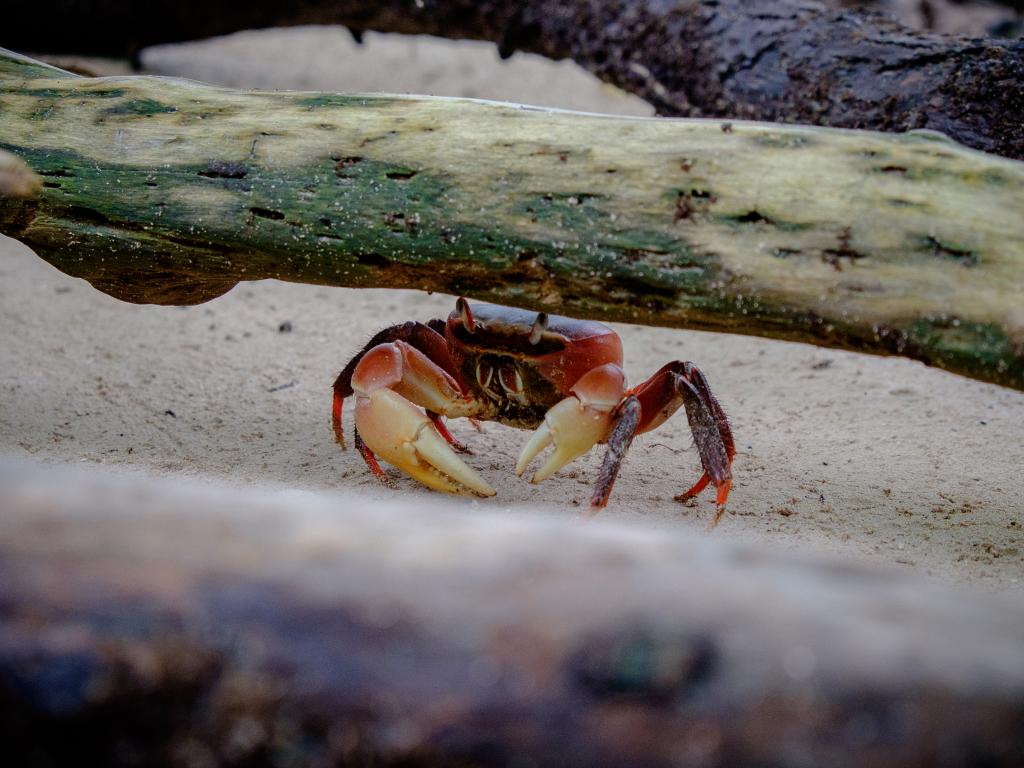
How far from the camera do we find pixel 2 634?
128 centimetres

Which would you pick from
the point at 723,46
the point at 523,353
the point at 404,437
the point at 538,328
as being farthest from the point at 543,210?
the point at 723,46

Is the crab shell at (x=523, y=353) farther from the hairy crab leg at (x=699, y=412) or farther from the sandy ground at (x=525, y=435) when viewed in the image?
the sandy ground at (x=525, y=435)

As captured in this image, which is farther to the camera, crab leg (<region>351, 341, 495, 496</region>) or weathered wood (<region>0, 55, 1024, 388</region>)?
crab leg (<region>351, 341, 495, 496</region>)

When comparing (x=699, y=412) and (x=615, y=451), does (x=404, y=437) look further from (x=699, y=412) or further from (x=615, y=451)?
(x=699, y=412)

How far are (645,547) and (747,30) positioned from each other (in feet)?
14.4

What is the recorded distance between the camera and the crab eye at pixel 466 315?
327 centimetres

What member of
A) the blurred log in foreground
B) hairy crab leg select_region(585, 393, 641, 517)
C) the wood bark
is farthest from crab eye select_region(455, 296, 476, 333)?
the wood bark

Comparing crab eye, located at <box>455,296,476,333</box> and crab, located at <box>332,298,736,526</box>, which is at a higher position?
crab eye, located at <box>455,296,476,333</box>

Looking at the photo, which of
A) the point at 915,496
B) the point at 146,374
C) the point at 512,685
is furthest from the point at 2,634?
the point at 146,374

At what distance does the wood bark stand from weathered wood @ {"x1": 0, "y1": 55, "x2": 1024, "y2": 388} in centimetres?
179

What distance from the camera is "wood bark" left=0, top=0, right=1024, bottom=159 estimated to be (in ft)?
13.5

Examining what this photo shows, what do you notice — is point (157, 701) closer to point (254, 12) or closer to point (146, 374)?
point (146, 374)

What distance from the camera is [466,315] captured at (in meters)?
3.29

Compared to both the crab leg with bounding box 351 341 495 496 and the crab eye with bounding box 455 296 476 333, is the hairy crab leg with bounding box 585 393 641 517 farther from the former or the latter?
the crab eye with bounding box 455 296 476 333
